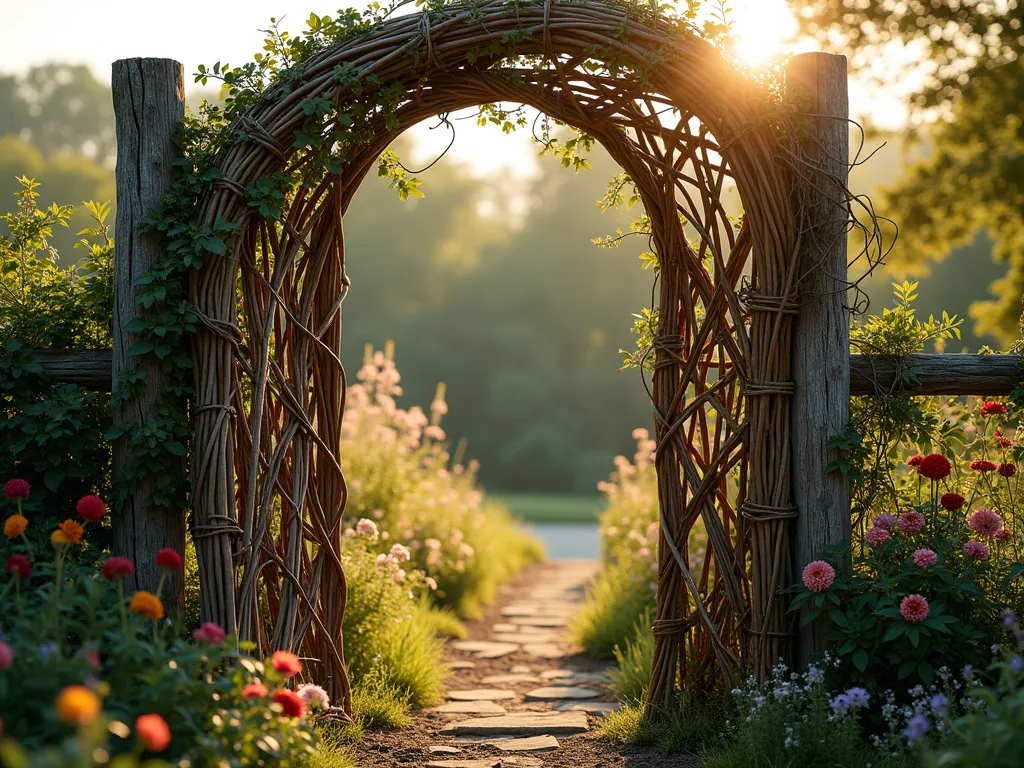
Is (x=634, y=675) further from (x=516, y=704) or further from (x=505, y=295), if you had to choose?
(x=505, y=295)

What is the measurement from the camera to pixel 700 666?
3.35 m

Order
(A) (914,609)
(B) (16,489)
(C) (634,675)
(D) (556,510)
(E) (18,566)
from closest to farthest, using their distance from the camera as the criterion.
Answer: (E) (18,566), (B) (16,489), (A) (914,609), (C) (634,675), (D) (556,510)

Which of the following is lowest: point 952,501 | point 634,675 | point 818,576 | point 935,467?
point 634,675

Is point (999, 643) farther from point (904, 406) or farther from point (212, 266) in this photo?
point (212, 266)

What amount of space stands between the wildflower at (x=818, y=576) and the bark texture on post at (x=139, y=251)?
2046 millimetres

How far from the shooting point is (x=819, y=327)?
308cm

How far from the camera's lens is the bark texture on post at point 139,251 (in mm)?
3152

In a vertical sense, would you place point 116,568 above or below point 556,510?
above

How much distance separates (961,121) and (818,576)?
967 centimetres

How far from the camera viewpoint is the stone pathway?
3.22m

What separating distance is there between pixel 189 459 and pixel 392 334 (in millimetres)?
24724

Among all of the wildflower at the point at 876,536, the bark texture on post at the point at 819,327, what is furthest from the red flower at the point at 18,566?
the wildflower at the point at 876,536

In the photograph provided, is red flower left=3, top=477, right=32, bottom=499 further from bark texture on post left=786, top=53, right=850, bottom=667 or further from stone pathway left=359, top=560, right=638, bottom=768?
bark texture on post left=786, top=53, right=850, bottom=667

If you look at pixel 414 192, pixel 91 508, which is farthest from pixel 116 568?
pixel 414 192
